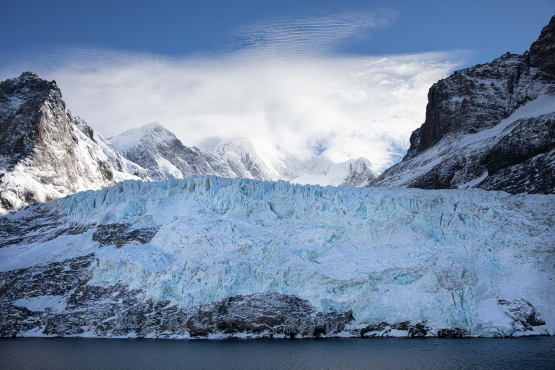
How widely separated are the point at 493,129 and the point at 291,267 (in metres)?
67.4

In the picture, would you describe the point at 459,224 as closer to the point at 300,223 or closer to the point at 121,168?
the point at 300,223

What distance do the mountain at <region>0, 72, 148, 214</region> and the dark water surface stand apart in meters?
40.9

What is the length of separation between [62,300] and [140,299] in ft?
29.3

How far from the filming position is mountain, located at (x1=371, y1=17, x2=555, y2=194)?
6950 cm

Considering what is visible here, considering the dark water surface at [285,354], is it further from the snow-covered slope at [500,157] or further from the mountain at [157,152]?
the mountain at [157,152]

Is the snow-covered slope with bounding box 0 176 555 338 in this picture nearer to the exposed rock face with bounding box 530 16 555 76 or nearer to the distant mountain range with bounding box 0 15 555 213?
the distant mountain range with bounding box 0 15 555 213

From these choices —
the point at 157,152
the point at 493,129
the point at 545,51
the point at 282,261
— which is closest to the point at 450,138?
the point at 493,129

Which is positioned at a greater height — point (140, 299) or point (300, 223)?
point (300, 223)

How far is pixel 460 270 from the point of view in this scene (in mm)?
44219

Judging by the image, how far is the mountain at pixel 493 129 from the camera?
2736 inches

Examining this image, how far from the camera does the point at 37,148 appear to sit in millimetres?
85375

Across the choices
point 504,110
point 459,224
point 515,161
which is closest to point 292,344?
point 459,224

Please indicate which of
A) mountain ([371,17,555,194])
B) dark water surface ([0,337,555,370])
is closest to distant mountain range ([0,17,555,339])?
mountain ([371,17,555,194])

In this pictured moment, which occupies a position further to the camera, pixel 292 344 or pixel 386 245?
pixel 386 245
